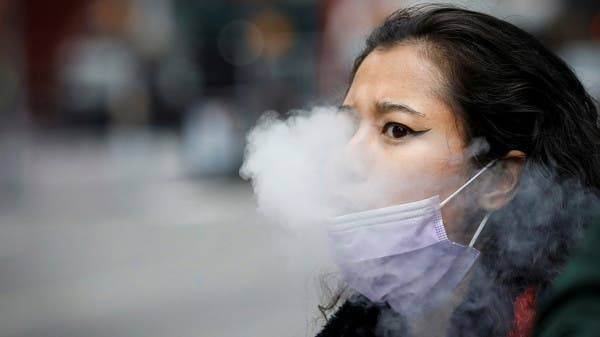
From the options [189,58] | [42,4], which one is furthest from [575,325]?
[42,4]

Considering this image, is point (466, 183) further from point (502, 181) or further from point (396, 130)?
point (396, 130)

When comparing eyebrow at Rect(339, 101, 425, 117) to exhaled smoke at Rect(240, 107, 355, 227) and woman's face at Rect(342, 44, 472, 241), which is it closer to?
woman's face at Rect(342, 44, 472, 241)

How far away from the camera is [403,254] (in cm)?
203

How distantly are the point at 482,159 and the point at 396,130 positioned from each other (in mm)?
204

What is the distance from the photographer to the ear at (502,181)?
6.49 ft

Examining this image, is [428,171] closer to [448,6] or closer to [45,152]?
[448,6]

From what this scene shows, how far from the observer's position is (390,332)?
2035 millimetres

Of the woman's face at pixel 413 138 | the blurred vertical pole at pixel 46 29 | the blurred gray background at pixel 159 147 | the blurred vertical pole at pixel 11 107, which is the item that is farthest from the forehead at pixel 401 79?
the blurred vertical pole at pixel 46 29

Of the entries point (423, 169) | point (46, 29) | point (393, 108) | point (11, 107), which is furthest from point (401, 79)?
point (46, 29)

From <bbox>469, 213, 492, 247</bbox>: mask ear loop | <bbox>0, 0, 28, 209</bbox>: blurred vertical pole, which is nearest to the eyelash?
<bbox>469, 213, 492, 247</bbox>: mask ear loop

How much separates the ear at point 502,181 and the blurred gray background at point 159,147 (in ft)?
1.62

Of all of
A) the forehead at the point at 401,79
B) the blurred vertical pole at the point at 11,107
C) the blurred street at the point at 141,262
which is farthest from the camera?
the blurred vertical pole at the point at 11,107

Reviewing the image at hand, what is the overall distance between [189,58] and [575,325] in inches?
778

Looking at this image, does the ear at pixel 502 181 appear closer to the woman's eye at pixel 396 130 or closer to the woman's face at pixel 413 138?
the woman's face at pixel 413 138
